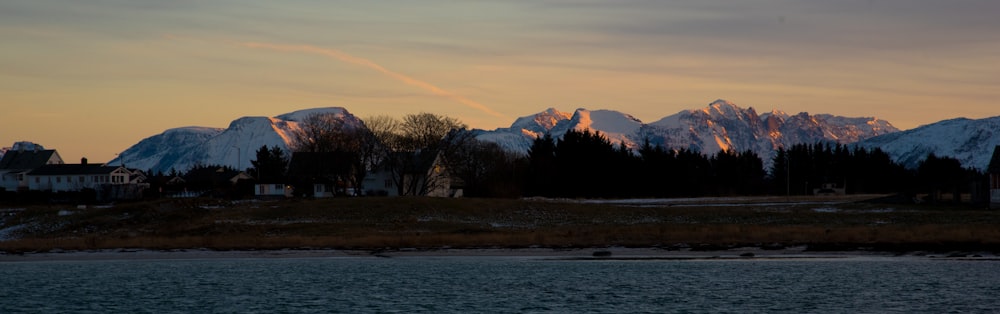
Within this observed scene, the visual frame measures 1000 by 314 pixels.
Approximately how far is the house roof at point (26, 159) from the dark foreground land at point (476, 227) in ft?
333

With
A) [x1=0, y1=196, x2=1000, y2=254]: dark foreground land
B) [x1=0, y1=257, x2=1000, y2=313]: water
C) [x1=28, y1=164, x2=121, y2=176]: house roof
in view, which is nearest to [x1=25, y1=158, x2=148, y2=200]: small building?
[x1=28, y1=164, x2=121, y2=176]: house roof

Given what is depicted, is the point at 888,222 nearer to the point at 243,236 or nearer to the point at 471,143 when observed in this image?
the point at 243,236

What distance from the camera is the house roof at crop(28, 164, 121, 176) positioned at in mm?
186125

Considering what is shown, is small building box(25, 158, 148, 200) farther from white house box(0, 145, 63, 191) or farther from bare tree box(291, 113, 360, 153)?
bare tree box(291, 113, 360, 153)

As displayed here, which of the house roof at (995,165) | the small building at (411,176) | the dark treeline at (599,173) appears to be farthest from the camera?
the dark treeline at (599,173)

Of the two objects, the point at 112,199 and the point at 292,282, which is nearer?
the point at 292,282

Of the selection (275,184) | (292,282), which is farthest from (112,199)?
(292,282)

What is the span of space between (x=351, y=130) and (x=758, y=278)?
10598cm

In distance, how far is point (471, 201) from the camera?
89250mm

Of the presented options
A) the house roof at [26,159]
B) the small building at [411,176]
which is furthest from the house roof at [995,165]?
the house roof at [26,159]

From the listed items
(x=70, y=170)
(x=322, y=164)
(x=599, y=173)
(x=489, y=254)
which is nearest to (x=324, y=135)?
(x=322, y=164)

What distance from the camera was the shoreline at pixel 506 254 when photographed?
56.1 meters

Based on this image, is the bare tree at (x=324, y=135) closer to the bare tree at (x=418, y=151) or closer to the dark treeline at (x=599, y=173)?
the bare tree at (x=418, y=151)

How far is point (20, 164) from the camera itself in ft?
634
